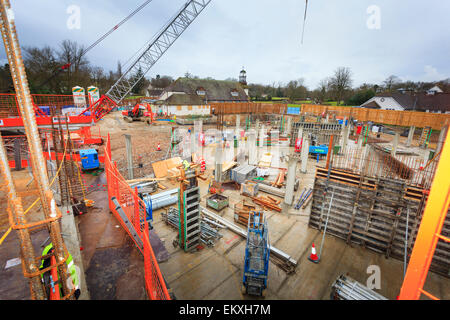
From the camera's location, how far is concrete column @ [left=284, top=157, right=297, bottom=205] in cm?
1016

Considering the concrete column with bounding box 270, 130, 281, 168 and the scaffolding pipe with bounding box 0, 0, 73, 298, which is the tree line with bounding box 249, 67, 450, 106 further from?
the scaffolding pipe with bounding box 0, 0, 73, 298

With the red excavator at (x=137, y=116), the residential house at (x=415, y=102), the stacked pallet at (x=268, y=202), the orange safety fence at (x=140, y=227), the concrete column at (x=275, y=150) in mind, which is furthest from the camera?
the residential house at (x=415, y=102)

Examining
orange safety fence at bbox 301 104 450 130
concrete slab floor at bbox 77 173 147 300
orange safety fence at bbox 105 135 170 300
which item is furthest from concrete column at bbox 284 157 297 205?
orange safety fence at bbox 301 104 450 130

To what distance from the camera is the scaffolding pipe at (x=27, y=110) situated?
102 inches

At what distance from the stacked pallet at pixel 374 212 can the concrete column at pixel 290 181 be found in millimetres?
1605

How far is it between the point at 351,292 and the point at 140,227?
5841 millimetres

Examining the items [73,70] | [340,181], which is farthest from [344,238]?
[73,70]

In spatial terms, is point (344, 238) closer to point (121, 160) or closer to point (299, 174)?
point (299, 174)

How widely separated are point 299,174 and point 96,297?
530 inches

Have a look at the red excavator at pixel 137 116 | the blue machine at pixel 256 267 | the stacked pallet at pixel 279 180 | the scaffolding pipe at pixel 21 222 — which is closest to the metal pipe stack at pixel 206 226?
the blue machine at pixel 256 267

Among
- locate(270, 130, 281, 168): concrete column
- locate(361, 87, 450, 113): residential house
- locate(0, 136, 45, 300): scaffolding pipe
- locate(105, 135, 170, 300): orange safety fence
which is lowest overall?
locate(270, 130, 281, 168): concrete column

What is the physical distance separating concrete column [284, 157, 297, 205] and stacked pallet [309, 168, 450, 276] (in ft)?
5.27

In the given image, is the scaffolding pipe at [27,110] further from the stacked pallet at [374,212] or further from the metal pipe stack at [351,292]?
the stacked pallet at [374,212]
